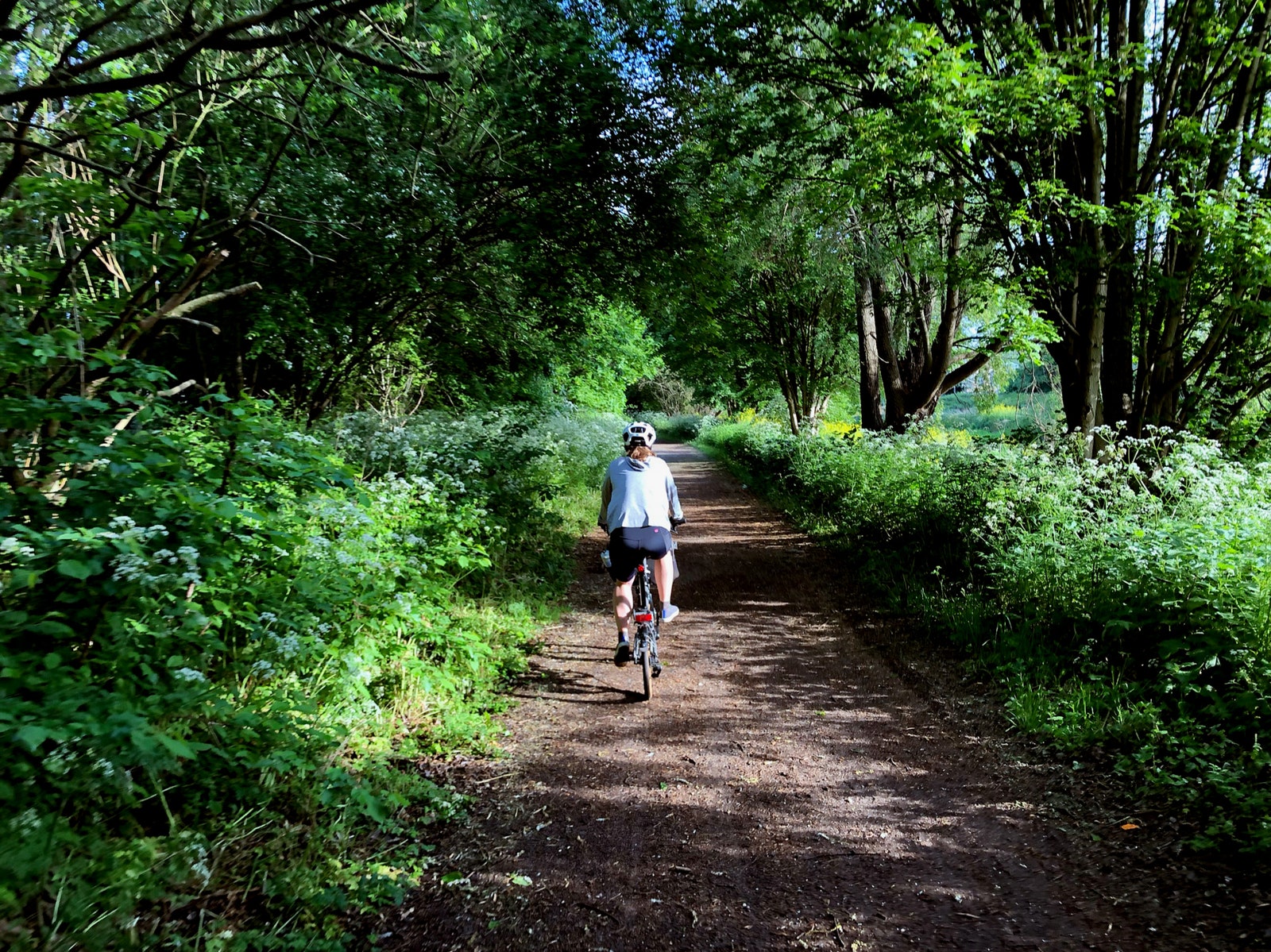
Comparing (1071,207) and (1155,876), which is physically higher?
(1071,207)

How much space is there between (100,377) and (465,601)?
3720 mm

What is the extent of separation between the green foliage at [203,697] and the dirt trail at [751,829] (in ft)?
1.50

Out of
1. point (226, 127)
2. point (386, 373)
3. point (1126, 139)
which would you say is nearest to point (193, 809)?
point (226, 127)

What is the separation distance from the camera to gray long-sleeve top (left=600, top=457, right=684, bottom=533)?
18.9 feet

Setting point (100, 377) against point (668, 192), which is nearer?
point (100, 377)

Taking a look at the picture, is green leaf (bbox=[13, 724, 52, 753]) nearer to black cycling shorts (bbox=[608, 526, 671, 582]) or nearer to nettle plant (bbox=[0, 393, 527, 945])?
nettle plant (bbox=[0, 393, 527, 945])

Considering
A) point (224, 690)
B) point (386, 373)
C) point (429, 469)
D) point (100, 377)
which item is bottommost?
point (224, 690)

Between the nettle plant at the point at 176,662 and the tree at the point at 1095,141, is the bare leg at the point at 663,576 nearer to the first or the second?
the nettle plant at the point at 176,662

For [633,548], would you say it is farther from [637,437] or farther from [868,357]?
[868,357]

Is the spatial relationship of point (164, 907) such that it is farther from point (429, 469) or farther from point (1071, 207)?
point (1071, 207)

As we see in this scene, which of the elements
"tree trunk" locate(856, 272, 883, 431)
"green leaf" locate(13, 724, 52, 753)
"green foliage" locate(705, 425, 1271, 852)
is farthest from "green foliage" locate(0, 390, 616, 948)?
"tree trunk" locate(856, 272, 883, 431)

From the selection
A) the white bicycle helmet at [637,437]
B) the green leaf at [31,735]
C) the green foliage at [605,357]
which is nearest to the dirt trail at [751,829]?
the green leaf at [31,735]

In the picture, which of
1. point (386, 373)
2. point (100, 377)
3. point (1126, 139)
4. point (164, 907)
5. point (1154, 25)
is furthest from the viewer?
point (386, 373)

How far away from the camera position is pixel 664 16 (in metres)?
8.40
